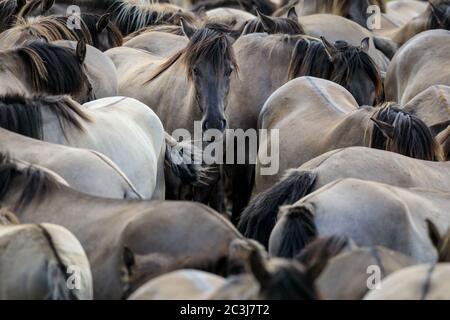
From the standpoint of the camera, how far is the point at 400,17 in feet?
47.8

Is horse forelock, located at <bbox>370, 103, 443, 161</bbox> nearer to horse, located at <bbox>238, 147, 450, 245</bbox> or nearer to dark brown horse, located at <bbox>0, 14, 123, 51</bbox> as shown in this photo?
horse, located at <bbox>238, 147, 450, 245</bbox>

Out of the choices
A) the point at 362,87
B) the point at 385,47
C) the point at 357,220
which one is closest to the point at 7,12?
the point at 362,87

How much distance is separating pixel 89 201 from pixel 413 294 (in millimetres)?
Result: 1676

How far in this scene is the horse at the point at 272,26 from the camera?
9406 millimetres

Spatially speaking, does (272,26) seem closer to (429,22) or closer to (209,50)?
(209,50)

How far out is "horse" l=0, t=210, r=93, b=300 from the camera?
4.14 meters

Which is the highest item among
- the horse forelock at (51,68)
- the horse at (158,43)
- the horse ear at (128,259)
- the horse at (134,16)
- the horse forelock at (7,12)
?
the horse ear at (128,259)

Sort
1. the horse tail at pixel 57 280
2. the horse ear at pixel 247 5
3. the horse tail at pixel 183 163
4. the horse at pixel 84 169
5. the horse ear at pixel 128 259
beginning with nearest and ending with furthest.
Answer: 1. the horse tail at pixel 57 280
2. the horse ear at pixel 128 259
3. the horse at pixel 84 169
4. the horse tail at pixel 183 163
5. the horse ear at pixel 247 5

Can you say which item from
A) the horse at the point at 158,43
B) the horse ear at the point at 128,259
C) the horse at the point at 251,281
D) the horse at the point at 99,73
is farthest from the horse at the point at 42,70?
the horse at the point at 251,281

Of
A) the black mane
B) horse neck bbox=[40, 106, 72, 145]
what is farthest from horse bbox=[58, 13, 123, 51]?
horse neck bbox=[40, 106, 72, 145]

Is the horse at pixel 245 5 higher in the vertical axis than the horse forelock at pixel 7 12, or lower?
lower

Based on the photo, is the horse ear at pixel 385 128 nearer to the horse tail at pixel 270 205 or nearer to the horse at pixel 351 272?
the horse tail at pixel 270 205

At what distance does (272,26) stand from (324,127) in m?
2.50

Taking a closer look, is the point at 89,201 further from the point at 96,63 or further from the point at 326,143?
the point at 96,63
